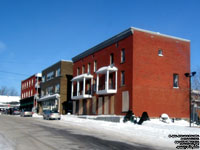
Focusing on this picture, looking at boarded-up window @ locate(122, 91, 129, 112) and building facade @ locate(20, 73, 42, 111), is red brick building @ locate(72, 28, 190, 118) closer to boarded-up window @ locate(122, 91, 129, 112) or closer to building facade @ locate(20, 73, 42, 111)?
boarded-up window @ locate(122, 91, 129, 112)

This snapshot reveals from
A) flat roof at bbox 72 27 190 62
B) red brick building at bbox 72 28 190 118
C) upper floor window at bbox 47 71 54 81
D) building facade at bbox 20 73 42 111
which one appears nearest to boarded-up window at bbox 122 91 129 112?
red brick building at bbox 72 28 190 118

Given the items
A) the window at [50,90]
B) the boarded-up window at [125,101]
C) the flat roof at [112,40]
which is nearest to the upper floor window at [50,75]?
the window at [50,90]

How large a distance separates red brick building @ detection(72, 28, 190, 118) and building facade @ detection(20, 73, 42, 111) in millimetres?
37701

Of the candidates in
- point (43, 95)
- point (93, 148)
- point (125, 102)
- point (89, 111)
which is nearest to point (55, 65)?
point (43, 95)

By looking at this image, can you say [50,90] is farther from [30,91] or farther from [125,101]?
[125,101]

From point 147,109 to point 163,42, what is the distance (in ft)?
28.9

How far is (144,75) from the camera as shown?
3456cm

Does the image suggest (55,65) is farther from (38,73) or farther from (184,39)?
(184,39)

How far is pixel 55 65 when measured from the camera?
61188mm

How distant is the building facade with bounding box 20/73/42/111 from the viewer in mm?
75037

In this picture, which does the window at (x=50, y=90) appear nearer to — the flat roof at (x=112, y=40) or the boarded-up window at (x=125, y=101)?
the flat roof at (x=112, y=40)

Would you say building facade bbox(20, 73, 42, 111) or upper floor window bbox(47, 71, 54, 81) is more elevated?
upper floor window bbox(47, 71, 54, 81)

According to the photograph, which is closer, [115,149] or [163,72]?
[115,149]

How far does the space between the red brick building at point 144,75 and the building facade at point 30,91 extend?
37.7 m
